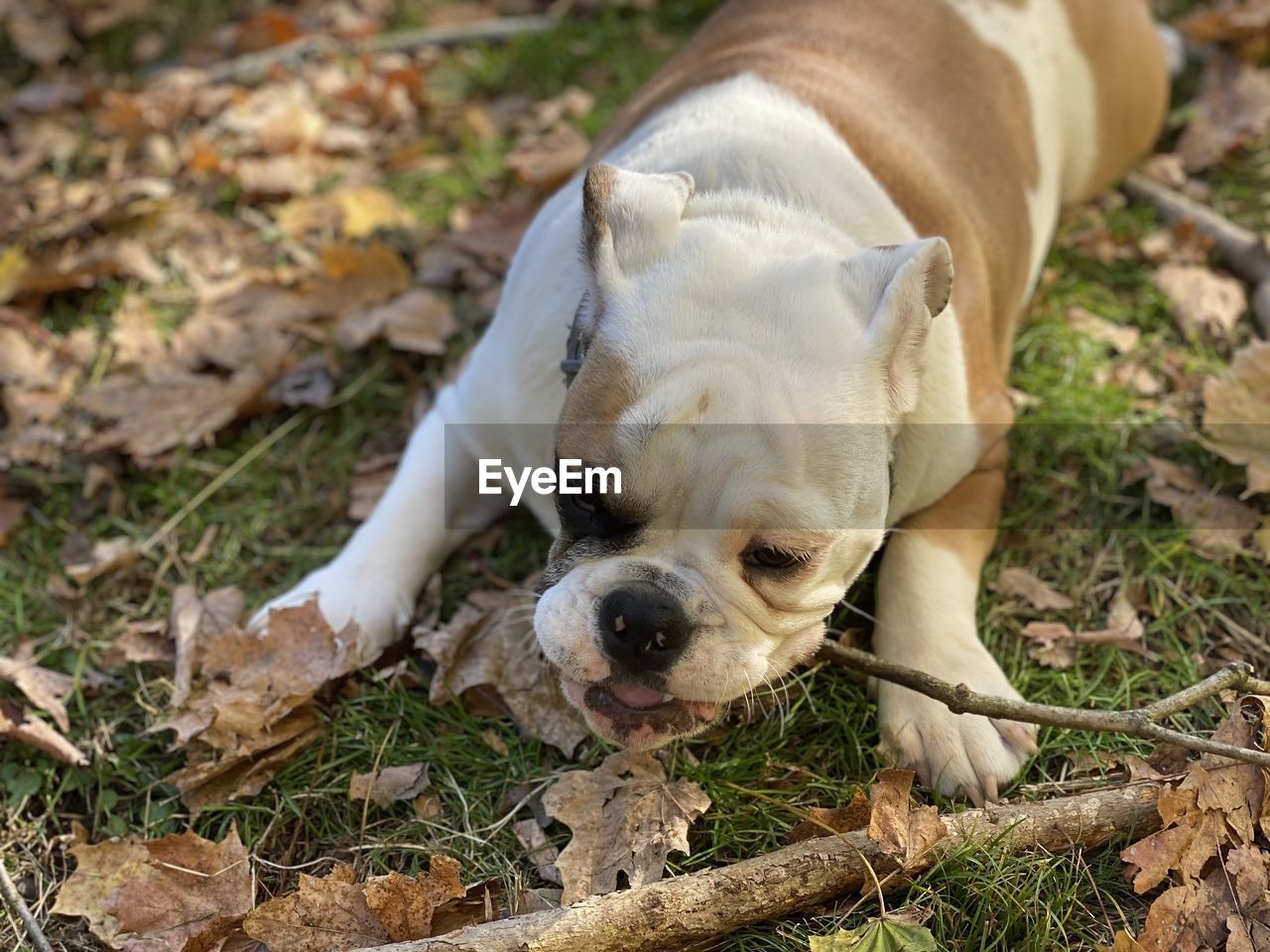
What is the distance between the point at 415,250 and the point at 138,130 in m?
1.42

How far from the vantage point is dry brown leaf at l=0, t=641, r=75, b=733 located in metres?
2.85

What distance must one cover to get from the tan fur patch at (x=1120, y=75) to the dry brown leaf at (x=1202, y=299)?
1.81 ft

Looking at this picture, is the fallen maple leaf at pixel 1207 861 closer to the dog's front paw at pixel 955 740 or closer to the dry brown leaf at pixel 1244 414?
the dog's front paw at pixel 955 740

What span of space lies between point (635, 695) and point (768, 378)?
2.13ft

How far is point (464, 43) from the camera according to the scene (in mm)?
5469

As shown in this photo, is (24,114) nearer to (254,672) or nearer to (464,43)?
(464,43)

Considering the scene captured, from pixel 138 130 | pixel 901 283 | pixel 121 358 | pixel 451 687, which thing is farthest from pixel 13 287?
pixel 901 283

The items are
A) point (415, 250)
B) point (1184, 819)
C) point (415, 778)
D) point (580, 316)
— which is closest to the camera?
point (1184, 819)

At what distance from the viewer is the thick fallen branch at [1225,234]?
3.83 m

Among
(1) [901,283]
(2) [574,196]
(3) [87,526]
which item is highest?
(1) [901,283]

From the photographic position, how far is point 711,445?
2193 mm

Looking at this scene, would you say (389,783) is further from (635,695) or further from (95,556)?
(95,556)

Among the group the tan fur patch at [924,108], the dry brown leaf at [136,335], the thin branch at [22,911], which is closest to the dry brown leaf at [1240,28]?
the tan fur patch at [924,108]

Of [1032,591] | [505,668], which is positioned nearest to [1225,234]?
[1032,591]
